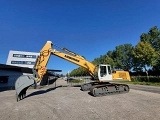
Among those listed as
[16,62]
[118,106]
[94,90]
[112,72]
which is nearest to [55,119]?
[118,106]

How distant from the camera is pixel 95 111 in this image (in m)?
11.0

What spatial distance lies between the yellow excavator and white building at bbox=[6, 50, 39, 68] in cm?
6008

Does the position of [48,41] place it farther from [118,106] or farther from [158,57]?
[158,57]

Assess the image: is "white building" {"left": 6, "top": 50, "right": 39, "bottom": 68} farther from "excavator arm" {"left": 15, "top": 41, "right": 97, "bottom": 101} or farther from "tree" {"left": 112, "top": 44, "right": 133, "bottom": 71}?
"excavator arm" {"left": 15, "top": 41, "right": 97, "bottom": 101}

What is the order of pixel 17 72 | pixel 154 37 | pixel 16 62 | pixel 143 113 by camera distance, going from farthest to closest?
pixel 16 62
pixel 154 37
pixel 17 72
pixel 143 113

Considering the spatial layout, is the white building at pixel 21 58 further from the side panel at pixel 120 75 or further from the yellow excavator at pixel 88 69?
the side panel at pixel 120 75

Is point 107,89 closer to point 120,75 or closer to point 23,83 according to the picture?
point 120,75

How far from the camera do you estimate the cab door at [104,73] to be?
18922 mm

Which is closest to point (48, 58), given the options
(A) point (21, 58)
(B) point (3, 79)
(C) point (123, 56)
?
(B) point (3, 79)

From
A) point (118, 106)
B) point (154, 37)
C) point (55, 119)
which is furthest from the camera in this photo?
point (154, 37)

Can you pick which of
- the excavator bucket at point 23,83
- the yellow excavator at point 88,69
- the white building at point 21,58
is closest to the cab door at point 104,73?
the yellow excavator at point 88,69

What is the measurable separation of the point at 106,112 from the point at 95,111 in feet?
2.24

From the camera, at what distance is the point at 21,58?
254ft

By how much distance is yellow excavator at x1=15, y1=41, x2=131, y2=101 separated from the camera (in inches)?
617
